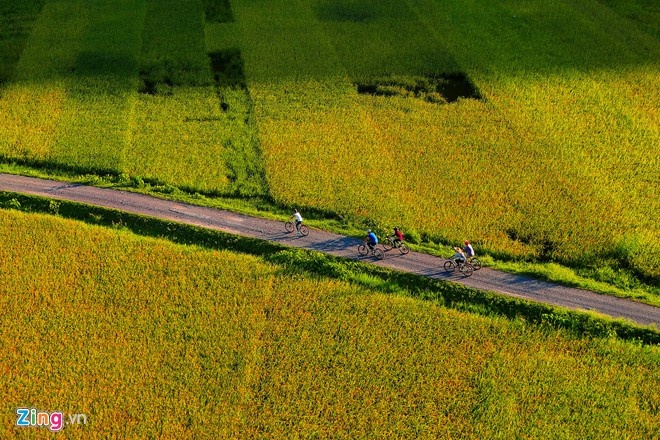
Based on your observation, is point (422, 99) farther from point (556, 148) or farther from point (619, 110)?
point (619, 110)

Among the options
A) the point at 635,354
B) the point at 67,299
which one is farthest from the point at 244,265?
the point at 635,354

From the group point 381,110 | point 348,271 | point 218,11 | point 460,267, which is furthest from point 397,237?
point 218,11

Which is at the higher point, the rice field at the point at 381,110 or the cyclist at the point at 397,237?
the rice field at the point at 381,110

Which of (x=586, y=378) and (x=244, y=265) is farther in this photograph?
(x=244, y=265)

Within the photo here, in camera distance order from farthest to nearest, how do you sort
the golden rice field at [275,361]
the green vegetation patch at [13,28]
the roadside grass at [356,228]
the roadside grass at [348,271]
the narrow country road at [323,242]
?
the green vegetation patch at [13,28] < the roadside grass at [356,228] < the narrow country road at [323,242] < the roadside grass at [348,271] < the golden rice field at [275,361]

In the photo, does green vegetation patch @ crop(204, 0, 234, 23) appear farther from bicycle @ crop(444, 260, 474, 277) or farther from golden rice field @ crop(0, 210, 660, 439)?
bicycle @ crop(444, 260, 474, 277)

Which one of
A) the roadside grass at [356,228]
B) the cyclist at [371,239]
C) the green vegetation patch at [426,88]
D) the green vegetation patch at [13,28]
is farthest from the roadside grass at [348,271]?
the green vegetation patch at [426,88]

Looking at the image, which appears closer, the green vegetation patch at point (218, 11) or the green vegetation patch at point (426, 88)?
the green vegetation patch at point (426, 88)

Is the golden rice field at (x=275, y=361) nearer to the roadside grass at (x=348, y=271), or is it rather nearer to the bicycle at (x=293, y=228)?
the roadside grass at (x=348, y=271)
